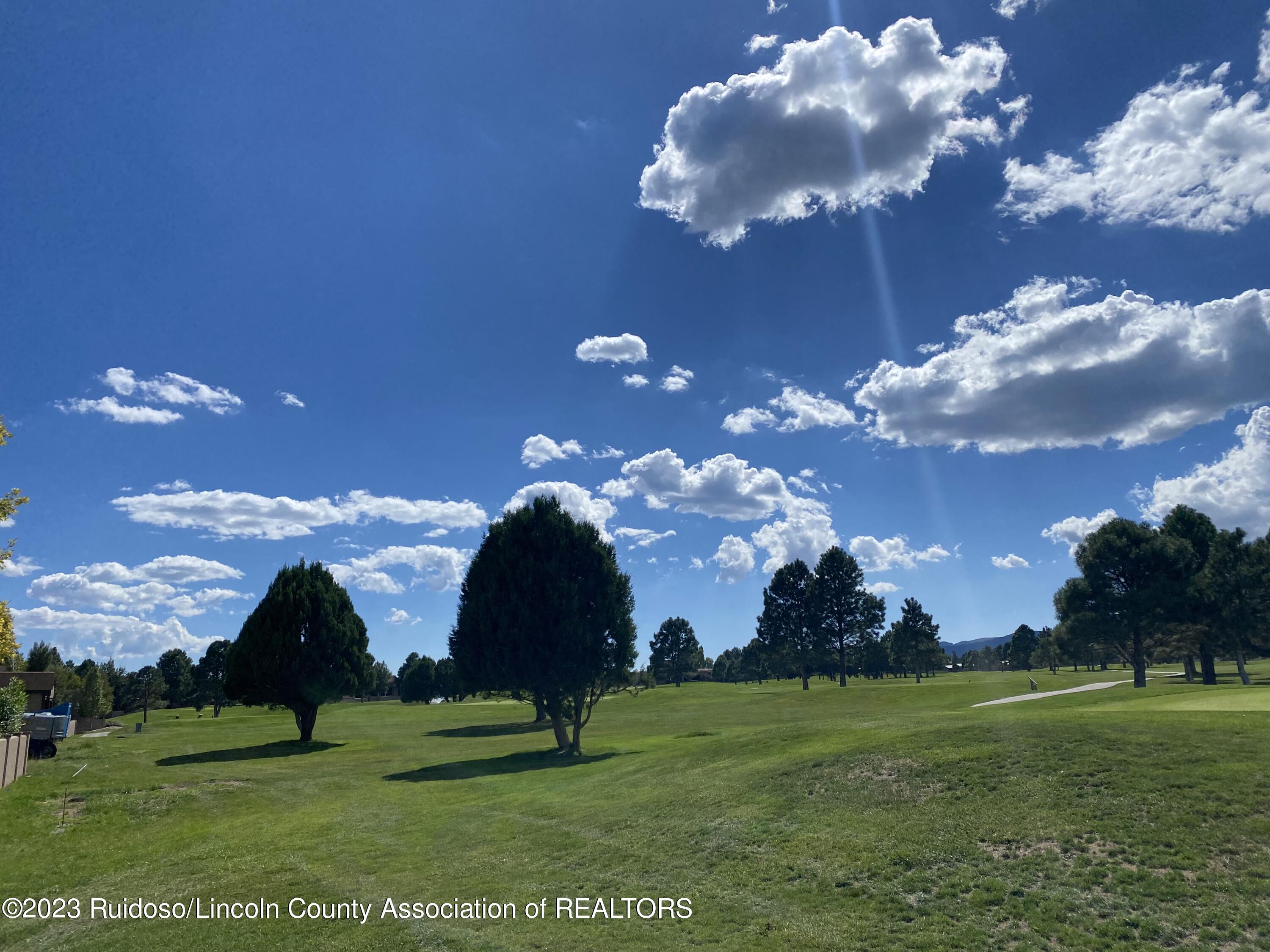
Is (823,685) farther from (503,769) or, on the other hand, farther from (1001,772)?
(1001,772)

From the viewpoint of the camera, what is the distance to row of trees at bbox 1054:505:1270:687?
184 ft

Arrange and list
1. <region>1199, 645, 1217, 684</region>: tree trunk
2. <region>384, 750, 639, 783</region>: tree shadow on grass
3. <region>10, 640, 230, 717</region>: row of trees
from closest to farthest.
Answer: <region>384, 750, 639, 783</region>: tree shadow on grass < <region>1199, 645, 1217, 684</region>: tree trunk < <region>10, 640, 230, 717</region>: row of trees

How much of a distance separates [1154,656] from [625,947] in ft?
266

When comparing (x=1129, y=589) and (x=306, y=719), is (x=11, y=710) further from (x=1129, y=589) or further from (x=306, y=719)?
(x=1129, y=589)

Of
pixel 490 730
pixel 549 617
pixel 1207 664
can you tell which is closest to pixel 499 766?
pixel 549 617

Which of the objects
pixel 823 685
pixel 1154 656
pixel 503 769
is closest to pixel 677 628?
pixel 823 685

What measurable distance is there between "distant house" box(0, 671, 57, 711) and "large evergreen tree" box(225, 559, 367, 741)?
935 inches

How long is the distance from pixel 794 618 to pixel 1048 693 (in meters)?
47.9

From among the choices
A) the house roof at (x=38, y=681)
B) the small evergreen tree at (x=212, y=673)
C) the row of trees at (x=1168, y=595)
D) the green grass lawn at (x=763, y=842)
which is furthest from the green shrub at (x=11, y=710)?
the small evergreen tree at (x=212, y=673)

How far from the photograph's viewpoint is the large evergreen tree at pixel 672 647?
156 m

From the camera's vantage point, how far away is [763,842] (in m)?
15.9

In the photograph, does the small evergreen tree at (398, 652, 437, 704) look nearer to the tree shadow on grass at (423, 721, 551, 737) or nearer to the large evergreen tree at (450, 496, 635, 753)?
the tree shadow on grass at (423, 721, 551, 737)

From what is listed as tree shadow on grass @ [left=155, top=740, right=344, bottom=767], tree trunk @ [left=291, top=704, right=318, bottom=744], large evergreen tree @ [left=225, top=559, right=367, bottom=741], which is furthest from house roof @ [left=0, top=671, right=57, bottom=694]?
tree trunk @ [left=291, top=704, right=318, bottom=744]

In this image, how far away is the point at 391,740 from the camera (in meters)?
56.2
